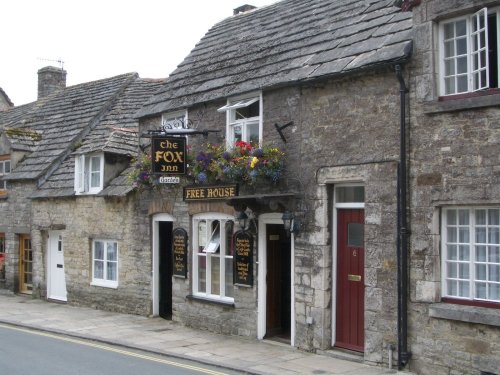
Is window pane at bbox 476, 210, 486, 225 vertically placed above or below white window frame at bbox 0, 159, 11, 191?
below

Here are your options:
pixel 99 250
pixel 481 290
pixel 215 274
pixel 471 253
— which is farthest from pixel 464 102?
pixel 99 250

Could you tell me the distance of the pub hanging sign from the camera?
13641 mm

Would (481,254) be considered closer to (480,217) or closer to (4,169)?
(480,217)

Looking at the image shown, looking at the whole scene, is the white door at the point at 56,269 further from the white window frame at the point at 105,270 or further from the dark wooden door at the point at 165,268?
the dark wooden door at the point at 165,268

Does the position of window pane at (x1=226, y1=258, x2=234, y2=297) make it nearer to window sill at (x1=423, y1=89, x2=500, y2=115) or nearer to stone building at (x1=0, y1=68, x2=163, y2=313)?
stone building at (x1=0, y1=68, x2=163, y2=313)

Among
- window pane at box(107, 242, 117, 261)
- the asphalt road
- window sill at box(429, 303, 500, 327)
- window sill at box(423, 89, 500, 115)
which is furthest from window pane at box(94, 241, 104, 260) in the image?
window sill at box(423, 89, 500, 115)

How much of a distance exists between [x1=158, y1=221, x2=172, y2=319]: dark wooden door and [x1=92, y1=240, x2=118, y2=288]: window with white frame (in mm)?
1742

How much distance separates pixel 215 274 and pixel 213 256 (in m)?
0.42

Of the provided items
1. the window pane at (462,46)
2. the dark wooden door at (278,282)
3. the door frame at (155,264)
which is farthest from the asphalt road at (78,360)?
the window pane at (462,46)

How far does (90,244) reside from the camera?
59.2 ft

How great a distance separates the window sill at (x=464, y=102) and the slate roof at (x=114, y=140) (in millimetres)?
9144

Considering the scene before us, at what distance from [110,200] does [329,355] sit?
8538mm

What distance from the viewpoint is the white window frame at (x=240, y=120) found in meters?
13.0

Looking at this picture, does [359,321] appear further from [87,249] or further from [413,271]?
[87,249]
